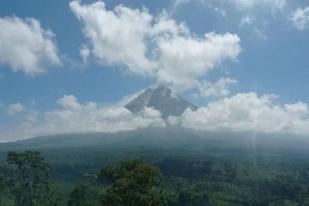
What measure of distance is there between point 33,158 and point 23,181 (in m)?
4.91

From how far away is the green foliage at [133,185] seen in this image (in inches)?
2129

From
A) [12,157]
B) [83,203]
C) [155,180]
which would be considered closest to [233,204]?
[83,203]

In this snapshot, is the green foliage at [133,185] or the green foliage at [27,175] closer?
the green foliage at [133,185]

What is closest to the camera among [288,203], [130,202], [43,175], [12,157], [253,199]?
[130,202]

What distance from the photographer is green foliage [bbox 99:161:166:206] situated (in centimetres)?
5408

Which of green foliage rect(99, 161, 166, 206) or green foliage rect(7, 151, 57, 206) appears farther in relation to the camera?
green foliage rect(7, 151, 57, 206)

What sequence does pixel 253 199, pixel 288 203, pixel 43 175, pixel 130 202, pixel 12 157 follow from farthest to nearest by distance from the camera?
pixel 253 199
pixel 288 203
pixel 43 175
pixel 12 157
pixel 130 202

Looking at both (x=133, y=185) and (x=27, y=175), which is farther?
(x=27, y=175)

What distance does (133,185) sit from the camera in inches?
2158

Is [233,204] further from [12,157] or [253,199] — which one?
[12,157]

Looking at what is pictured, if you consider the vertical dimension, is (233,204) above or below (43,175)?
below

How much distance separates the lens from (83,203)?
325 ft

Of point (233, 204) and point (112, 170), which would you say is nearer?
point (112, 170)

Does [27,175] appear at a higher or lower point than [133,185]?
higher
